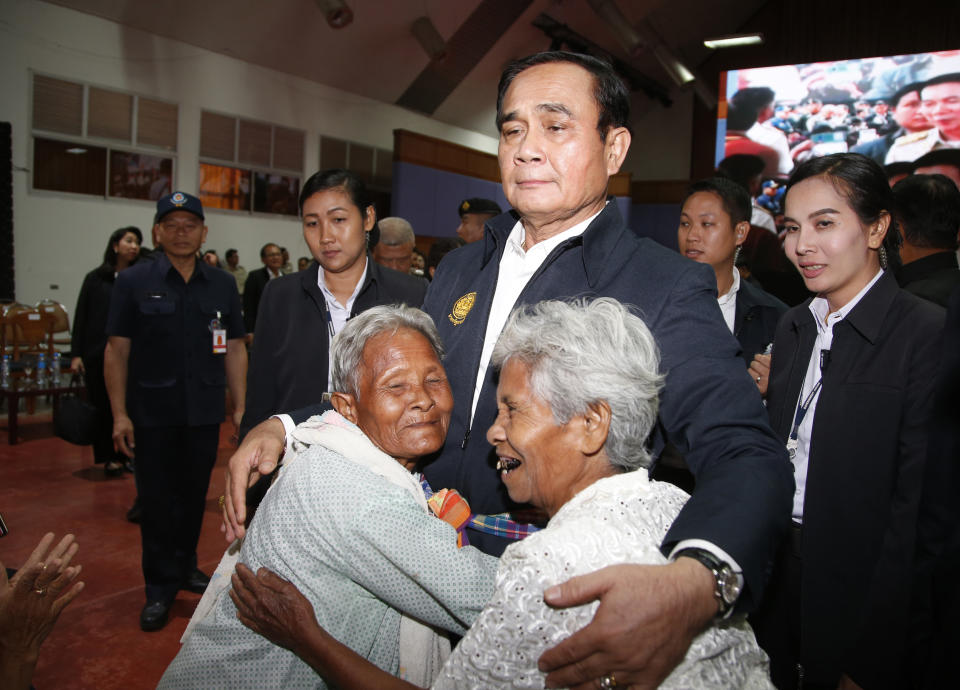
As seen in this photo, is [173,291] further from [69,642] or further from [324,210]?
[69,642]

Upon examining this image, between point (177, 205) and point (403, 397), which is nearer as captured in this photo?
point (403, 397)

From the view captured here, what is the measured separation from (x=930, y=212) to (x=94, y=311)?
209 inches

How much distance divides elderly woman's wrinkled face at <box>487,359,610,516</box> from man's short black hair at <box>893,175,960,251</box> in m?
1.72

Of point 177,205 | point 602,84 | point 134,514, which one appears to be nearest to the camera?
point 602,84

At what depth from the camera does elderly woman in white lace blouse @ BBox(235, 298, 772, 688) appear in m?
0.98

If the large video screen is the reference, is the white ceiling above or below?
above

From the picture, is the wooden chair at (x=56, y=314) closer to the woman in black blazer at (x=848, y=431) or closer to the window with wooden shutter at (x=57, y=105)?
the window with wooden shutter at (x=57, y=105)

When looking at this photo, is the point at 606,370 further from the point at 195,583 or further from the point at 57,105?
the point at 57,105

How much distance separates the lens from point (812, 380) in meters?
1.95

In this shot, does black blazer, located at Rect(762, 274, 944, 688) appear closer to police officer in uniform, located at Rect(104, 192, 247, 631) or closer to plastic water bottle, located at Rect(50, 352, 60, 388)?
police officer in uniform, located at Rect(104, 192, 247, 631)

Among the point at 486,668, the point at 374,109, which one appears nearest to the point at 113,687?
the point at 486,668

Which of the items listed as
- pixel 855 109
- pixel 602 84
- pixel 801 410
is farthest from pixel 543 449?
pixel 855 109

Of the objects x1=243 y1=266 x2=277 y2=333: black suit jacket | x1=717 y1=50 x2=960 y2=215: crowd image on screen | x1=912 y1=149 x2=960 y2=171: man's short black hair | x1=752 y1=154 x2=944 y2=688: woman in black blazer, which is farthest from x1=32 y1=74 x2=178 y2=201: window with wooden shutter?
x1=912 y1=149 x2=960 y2=171: man's short black hair

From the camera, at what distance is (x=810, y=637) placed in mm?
1736
